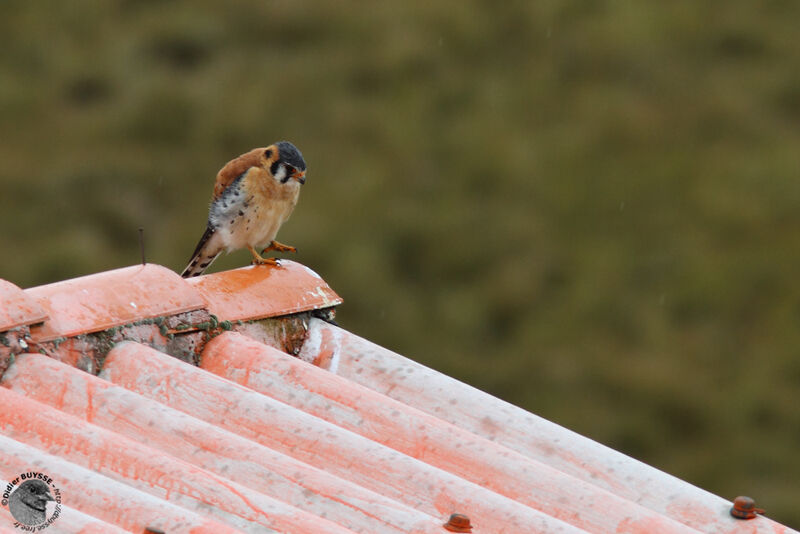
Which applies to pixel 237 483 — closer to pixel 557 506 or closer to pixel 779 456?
pixel 557 506

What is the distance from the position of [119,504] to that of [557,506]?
0.99m

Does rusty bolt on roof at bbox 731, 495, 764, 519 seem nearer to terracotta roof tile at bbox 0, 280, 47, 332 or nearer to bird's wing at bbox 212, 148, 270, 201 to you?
terracotta roof tile at bbox 0, 280, 47, 332

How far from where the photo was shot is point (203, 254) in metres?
6.16

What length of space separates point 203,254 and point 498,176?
8.99 metres

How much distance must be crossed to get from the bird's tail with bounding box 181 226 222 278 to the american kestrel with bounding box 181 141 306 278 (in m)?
0.02

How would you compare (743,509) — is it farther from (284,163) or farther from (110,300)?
(284,163)

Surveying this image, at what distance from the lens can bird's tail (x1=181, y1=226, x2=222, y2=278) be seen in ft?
19.7

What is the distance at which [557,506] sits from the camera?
→ 135 inches

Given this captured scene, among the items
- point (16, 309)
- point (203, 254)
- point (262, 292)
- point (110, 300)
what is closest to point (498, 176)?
point (203, 254)

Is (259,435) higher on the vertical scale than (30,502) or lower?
higher

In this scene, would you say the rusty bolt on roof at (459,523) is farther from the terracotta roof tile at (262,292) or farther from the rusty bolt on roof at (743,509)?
the terracotta roof tile at (262,292)

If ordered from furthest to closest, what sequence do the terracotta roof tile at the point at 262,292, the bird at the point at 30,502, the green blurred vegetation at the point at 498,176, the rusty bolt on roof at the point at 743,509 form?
1. the green blurred vegetation at the point at 498,176
2. the terracotta roof tile at the point at 262,292
3. the rusty bolt on roof at the point at 743,509
4. the bird at the point at 30,502

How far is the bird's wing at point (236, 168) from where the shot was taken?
18.9ft

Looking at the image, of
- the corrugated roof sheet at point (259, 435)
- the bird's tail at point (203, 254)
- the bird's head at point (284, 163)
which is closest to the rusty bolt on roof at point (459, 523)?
the corrugated roof sheet at point (259, 435)
